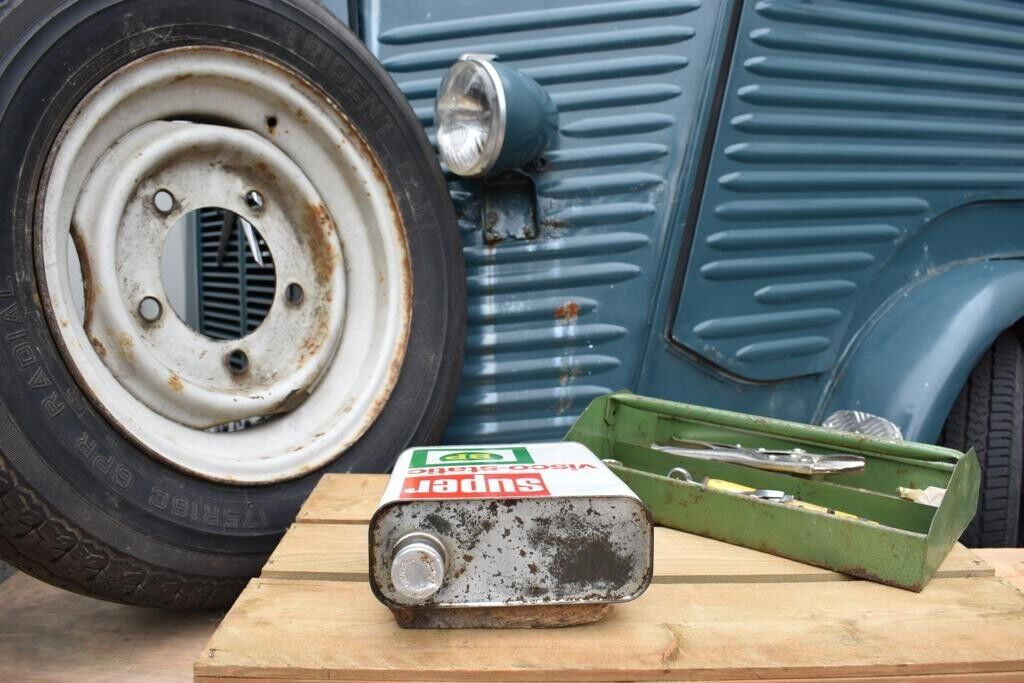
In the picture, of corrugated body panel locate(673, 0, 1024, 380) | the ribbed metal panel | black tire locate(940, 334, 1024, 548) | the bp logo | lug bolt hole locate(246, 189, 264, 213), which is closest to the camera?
the bp logo

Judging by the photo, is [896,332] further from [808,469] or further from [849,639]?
[849,639]

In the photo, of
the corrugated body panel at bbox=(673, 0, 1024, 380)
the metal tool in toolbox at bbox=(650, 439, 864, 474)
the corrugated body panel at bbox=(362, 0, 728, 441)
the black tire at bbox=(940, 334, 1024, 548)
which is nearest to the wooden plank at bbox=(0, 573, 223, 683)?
the corrugated body panel at bbox=(362, 0, 728, 441)

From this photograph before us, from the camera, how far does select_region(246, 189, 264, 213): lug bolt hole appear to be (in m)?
1.43

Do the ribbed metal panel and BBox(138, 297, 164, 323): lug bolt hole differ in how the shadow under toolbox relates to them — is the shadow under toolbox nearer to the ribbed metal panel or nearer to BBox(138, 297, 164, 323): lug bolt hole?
BBox(138, 297, 164, 323): lug bolt hole

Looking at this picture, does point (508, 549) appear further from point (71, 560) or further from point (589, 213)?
point (589, 213)

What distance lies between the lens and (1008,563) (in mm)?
1206

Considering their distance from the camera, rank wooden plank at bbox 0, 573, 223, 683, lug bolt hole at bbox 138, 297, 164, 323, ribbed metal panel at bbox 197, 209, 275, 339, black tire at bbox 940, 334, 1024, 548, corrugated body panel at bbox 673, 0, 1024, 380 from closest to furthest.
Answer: wooden plank at bbox 0, 573, 223, 683, lug bolt hole at bbox 138, 297, 164, 323, corrugated body panel at bbox 673, 0, 1024, 380, black tire at bbox 940, 334, 1024, 548, ribbed metal panel at bbox 197, 209, 275, 339

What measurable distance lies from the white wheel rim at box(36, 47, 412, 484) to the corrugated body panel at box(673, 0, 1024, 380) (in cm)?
60

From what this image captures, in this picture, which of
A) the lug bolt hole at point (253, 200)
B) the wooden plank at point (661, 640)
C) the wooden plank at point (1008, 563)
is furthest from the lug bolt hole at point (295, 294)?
the wooden plank at point (1008, 563)

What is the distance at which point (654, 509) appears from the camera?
3.74ft

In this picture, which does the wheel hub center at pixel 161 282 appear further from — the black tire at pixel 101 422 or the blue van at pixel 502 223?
the black tire at pixel 101 422

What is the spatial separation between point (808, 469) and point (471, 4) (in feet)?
3.32

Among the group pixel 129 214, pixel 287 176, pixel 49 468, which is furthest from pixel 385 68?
pixel 49 468

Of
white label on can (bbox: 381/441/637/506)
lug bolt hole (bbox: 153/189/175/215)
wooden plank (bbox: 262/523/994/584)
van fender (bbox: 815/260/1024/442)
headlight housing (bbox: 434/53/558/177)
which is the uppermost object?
headlight housing (bbox: 434/53/558/177)
